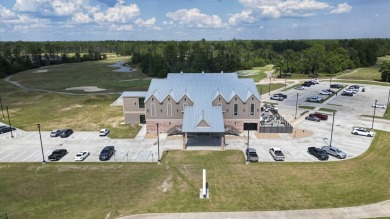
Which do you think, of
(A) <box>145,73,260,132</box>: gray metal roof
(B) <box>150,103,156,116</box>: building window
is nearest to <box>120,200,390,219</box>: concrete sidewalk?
(A) <box>145,73,260,132</box>: gray metal roof

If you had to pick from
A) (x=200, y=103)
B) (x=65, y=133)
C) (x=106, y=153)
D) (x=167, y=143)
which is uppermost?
(x=200, y=103)

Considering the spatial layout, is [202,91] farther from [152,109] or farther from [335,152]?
[335,152]

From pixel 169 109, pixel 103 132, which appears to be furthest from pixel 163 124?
pixel 103 132


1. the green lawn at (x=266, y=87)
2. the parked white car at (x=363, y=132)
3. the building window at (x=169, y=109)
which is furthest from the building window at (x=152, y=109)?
the green lawn at (x=266, y=87)

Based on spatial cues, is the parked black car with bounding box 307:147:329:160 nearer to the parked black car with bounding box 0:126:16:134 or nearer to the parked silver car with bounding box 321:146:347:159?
the parked silver car with bounding box 321:146:347:159

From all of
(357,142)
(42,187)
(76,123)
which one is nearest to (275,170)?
(357,142)
